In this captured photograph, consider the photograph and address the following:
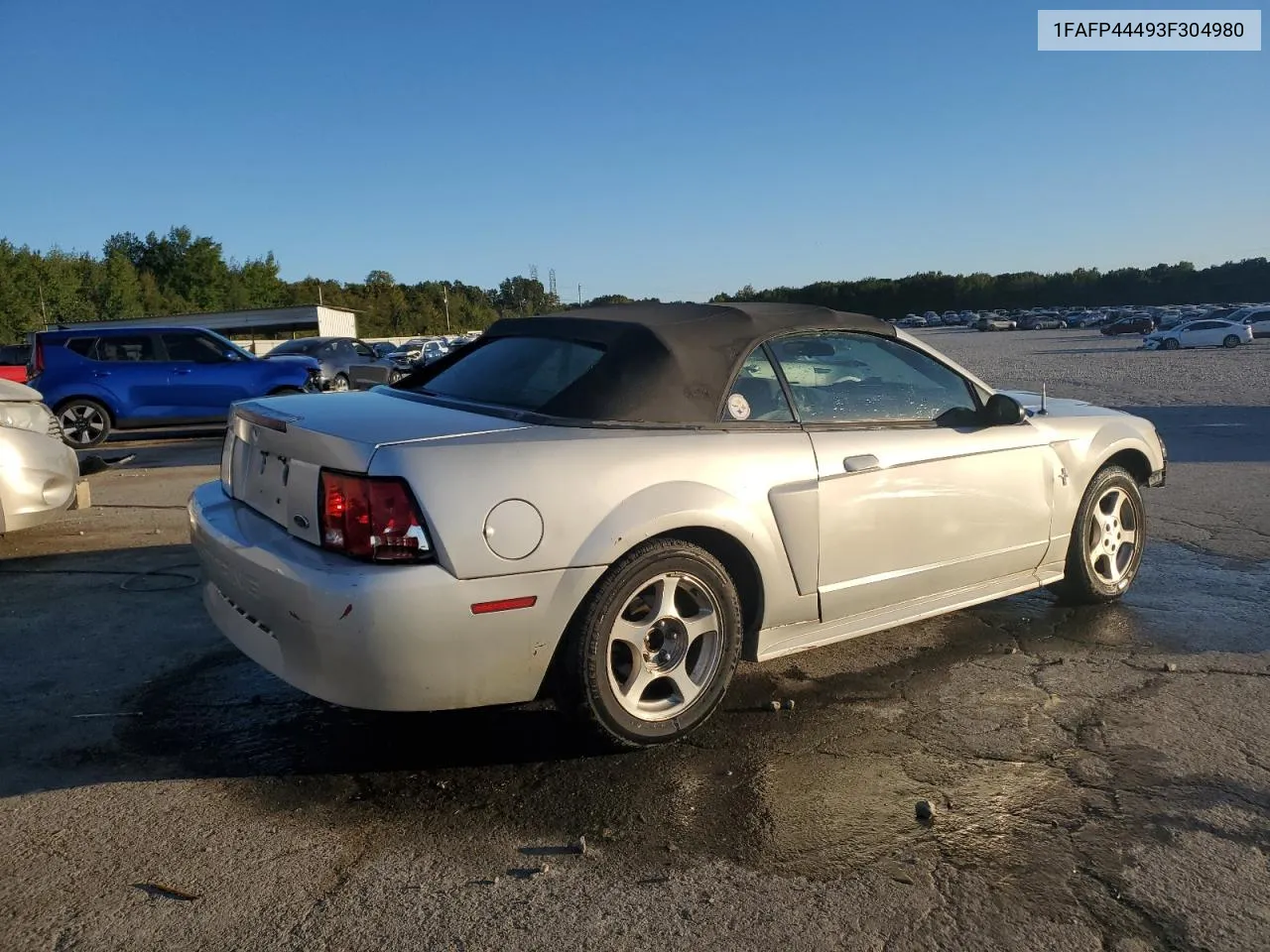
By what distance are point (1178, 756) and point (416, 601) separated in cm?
257

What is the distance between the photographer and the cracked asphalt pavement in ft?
8.23

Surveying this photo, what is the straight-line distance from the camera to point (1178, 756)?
3.39m

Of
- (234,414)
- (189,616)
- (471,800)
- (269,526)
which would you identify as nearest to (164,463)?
(189,616)

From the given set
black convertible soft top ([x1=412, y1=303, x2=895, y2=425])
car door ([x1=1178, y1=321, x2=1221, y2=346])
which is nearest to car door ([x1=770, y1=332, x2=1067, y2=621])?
black convertible soft top ([x1=412, y1=303, x2=895, y2=425])

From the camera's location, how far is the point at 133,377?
43.8ft

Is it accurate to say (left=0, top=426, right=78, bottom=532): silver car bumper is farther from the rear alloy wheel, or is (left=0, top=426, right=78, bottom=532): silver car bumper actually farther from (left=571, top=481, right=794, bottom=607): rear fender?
the rear alloy wheel

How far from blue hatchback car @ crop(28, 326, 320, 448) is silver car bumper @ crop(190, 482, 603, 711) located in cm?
1057

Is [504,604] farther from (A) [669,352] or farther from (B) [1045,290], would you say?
(B) [1045,290]

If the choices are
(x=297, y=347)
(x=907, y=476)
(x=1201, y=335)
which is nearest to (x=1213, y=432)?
(x=907, y=476)

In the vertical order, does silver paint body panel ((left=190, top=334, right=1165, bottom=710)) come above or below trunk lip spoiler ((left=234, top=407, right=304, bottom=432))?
below

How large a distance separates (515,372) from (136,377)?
1108 cm

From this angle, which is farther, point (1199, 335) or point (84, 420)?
point (1199, 335)

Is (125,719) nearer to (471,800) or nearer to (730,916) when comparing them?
(471,800)

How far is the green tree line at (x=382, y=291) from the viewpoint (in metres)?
61.7
